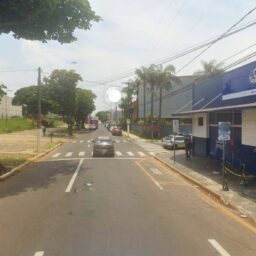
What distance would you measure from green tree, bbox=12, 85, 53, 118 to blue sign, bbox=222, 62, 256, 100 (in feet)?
Result: 196

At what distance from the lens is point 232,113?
92.1 feet

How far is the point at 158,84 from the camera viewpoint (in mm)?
77500

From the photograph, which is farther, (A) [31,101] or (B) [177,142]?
(A) [31,101]

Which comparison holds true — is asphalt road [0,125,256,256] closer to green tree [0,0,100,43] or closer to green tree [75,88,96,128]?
green tree [0,0,100,43]

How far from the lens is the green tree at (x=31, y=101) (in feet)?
370

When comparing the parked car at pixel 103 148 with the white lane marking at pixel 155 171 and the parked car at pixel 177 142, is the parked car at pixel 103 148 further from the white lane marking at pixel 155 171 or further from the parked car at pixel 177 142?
the parked car at pixel 177 142

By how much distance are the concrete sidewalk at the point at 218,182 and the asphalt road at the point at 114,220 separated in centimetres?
67

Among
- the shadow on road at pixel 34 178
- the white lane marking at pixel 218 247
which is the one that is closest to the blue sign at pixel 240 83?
the shadow on road at pixel 34 178

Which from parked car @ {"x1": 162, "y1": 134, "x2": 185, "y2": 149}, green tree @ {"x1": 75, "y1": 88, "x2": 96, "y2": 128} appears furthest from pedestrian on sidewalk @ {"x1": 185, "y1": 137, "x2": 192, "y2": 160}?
green tree @ {"x1": 75, "y1": 88, "x2": 96, "y2": 128}

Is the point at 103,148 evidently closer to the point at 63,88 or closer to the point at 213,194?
the point at 213,194

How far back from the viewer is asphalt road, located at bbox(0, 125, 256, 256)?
10953mm

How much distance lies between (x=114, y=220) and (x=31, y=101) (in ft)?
337

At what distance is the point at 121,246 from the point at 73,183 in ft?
39.6

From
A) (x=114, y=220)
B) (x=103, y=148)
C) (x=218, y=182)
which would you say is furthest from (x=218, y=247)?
(x=103, y=148)
